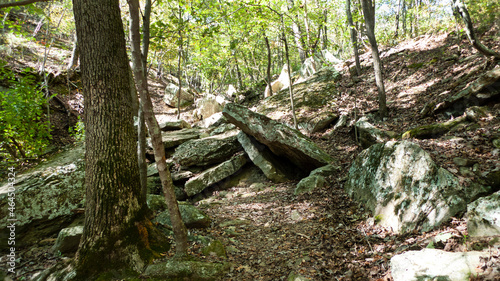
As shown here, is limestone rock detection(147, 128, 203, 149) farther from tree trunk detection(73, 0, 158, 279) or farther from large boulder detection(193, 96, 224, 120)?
tree trunk detection(73, 0, 158, 279)

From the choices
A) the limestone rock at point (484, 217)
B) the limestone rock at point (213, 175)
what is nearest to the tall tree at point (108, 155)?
the limestone rock at point (484, 217)

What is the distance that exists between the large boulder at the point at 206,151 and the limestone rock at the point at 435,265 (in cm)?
732

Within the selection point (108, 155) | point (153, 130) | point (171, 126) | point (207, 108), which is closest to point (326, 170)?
point (153, 130)

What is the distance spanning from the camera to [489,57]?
23.6 ft

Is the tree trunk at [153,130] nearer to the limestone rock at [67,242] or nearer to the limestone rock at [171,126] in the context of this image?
the limestone rock at [67,242]

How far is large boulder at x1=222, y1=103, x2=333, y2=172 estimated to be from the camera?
7656 millimetres

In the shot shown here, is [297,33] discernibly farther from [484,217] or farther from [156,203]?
[484,217]

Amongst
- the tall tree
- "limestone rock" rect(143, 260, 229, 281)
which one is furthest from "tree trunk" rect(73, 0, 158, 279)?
"limestone rock" rect(143, 260, 229, 281)

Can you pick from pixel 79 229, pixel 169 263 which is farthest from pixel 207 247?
pixel 79 229

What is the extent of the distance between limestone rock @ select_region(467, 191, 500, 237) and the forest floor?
0.15m

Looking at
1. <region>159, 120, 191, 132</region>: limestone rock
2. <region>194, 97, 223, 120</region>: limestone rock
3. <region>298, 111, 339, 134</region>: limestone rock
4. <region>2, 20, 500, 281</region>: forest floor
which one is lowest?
<region>2, 20, 500, 281</region>: forest floor

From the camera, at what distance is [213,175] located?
877cm

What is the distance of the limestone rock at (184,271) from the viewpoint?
10.8 ft

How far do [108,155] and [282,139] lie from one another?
5.34m
